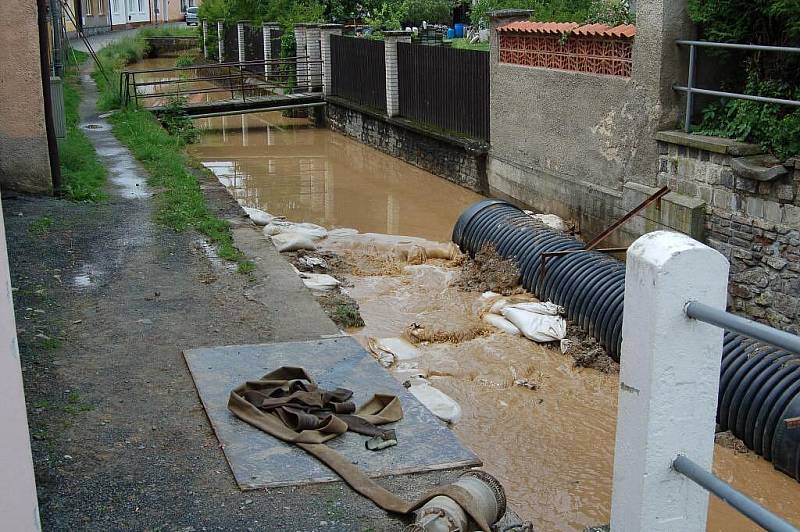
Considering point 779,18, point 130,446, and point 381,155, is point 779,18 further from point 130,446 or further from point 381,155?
point 381,155

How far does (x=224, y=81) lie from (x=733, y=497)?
31.3 m

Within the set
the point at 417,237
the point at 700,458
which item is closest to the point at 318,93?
the point at 417,237

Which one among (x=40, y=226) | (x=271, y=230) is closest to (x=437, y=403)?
(x=40, y=226)

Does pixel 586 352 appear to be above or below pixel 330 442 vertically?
below

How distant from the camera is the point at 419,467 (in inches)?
184

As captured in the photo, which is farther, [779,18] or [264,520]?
[779,18]

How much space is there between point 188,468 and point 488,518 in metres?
1.54

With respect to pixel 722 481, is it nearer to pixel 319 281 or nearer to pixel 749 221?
pixel 749 221

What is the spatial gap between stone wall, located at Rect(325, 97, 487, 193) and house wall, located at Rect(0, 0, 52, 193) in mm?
6716

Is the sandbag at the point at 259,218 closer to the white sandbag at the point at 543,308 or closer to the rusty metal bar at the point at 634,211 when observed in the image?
the white sandbag at the point at 543,308

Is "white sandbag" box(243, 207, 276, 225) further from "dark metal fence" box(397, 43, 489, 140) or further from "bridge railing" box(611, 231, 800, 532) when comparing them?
"bridge railing" box(611, 231, 800, 532)

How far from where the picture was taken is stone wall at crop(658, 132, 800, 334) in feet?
26.9

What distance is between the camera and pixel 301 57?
24.2m

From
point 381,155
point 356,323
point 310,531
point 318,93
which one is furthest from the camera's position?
point 318,93
